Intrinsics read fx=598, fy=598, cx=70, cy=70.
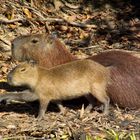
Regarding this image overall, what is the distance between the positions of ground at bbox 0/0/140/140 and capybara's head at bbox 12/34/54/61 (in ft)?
1.90

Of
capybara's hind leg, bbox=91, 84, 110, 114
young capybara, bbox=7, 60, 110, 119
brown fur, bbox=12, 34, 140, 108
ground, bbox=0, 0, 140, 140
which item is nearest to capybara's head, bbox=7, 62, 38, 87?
young capybara, bbox=7, 60, 110, 119

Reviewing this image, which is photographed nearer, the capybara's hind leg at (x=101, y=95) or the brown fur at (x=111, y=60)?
the capybara's hind leg at (x=101, y=95)

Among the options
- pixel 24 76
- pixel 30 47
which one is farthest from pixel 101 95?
pixel 30 47

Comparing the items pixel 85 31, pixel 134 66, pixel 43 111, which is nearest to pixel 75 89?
pixel 43 111

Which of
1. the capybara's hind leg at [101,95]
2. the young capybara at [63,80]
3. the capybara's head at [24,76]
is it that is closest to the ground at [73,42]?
the capybara's hind leg at [101,95]

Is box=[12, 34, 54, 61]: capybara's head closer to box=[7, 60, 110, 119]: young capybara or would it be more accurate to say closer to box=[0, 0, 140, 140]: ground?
box=[0, 0, 140, 140]: ground

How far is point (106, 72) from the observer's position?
658cm

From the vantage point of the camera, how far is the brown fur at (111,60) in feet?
22.4

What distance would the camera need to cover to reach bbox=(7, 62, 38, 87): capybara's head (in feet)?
20.9

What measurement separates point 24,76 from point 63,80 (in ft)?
1.38

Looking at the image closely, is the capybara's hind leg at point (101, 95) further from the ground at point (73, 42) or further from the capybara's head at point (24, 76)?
the capybara's head at point (24, 76)

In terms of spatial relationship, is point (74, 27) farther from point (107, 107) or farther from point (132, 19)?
point (107, 107)

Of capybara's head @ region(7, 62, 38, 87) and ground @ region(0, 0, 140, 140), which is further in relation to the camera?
capybara's head @ region(7, 62, 38, 87)

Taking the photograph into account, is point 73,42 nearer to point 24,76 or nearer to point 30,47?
point 30,47
